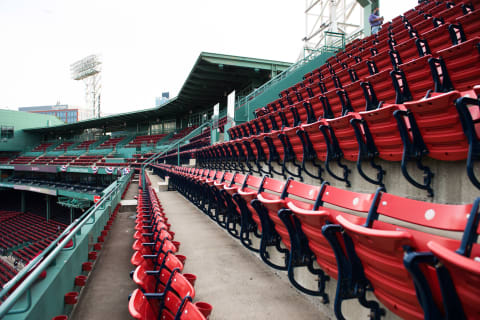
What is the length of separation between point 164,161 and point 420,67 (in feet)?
39.4

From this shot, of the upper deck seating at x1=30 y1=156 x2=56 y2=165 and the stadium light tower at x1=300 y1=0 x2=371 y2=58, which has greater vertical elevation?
the stadium light tower at x1=300 y1=0 x2=371 y2=58

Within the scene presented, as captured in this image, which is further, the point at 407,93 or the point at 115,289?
the point at 407,93

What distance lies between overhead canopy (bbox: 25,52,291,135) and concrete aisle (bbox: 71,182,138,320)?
9799mm

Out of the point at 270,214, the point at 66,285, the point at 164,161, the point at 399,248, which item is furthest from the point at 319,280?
the point at 164,161

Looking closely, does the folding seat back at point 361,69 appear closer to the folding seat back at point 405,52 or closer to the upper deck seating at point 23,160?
the folding seat back at point 405,52

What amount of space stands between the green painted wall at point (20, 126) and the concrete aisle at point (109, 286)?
99.0 ft

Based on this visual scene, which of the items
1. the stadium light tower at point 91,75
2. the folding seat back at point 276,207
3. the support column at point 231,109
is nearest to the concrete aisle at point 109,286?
the folding seat back at point 276,207

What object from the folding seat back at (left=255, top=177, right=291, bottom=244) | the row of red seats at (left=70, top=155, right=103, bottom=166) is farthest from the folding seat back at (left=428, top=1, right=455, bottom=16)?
the row of red seats at (left=70, top=155, right=103, bottom=166)

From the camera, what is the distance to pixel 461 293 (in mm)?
639

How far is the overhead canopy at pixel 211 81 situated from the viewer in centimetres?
1195

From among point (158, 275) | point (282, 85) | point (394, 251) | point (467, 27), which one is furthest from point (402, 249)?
point (282, 85)

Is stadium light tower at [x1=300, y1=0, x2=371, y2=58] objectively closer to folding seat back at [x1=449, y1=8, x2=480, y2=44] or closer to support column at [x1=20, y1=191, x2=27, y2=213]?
folding seat back at [x1=449, y1=8, x2=480, y2=44]

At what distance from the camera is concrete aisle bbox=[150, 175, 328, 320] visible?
1.59 metres

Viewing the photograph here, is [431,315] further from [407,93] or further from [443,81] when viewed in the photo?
[407,93]
